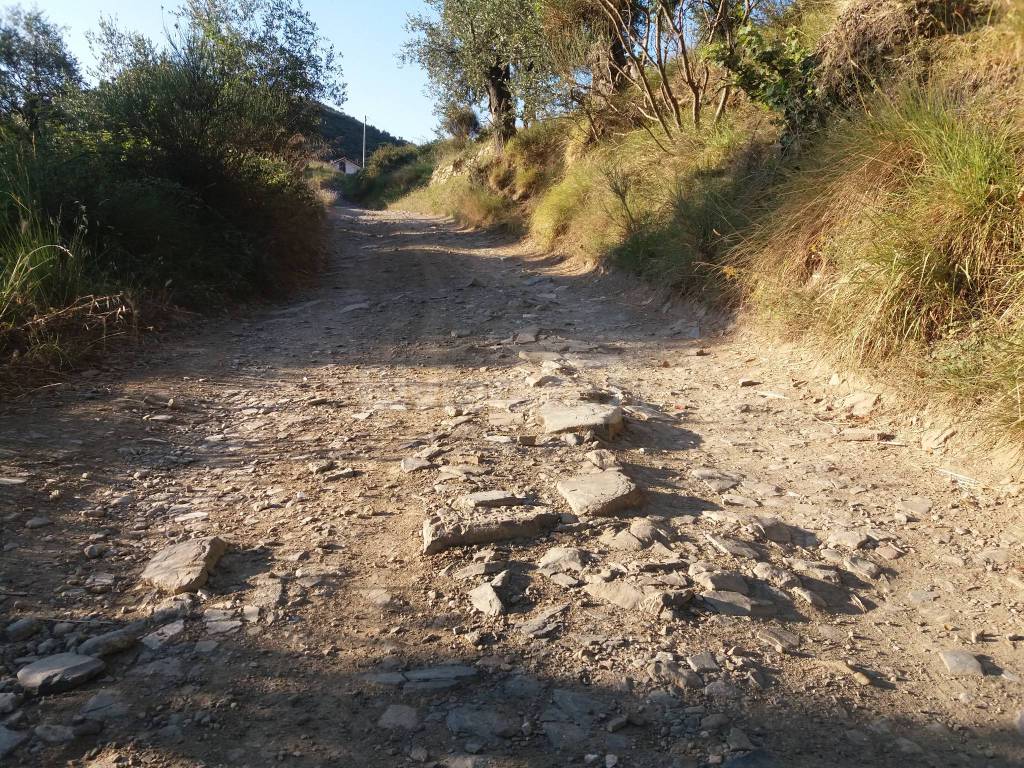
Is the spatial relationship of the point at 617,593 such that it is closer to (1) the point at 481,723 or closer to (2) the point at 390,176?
(1) the point at 481,723

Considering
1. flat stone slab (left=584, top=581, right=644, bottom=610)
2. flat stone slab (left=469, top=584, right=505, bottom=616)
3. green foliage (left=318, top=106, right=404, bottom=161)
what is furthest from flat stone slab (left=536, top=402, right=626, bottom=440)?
green foliage (left=318, top=106, right=404, bottom=161)

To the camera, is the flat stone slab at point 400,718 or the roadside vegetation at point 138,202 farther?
the roadside vegetation at point 138,202

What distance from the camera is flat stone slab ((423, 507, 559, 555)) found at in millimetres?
3023

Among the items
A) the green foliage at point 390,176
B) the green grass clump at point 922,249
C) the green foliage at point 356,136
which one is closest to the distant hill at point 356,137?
the green foliage at point 356,136

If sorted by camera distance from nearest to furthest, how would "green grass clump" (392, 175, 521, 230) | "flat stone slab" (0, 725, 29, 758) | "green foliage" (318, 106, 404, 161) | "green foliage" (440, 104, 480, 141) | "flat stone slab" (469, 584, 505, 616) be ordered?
1. "flat stone slab" (0, 725, 29, 758)
2. "flat stone slab" (469, 584, 505, 616)
3. "green grass clump" (392, 175, 521, 230)
4. "green foliage" (440, 104, 480, 141)
5. "green foliage" (318, 106, 404, 161)

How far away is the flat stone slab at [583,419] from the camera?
430 centimetres

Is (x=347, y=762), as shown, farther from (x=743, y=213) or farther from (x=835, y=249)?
(x=743, y=213)

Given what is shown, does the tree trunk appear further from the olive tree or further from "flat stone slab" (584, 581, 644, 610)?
"flat stone slab" (584, 581, 644, 610)

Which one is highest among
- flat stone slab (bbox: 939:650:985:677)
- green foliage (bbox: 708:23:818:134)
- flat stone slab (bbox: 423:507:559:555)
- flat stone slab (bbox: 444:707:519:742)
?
green foliage (bbox: 708:23:818:134)

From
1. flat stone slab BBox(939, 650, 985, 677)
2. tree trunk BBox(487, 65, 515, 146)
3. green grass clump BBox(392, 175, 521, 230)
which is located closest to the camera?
flat stone slab BBox(939, 650, 985, 677)

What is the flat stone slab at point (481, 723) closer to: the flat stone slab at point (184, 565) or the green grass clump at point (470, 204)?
the flat stone slab at point (184, 565)

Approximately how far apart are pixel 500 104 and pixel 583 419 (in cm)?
1777

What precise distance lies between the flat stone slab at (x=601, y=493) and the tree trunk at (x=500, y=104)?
1750 cm

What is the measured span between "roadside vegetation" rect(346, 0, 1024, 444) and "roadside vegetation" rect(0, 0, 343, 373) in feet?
16.7
